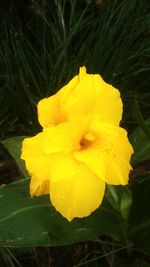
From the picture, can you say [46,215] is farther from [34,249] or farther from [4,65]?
[4,65]

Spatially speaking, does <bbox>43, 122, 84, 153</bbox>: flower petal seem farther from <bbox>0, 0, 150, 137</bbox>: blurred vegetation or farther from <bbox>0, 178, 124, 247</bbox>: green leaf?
<bbox>0, 0, 150, 137</bbox>: blurred vegetation

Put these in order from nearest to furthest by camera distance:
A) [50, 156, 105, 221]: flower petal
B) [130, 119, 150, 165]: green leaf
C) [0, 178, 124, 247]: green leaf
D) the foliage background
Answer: [50, 156, 105, 221]: flower petal < [0, 178, 124, 247]: green leaf < [130, 119, 150, 165]: green leaf < the foliage background

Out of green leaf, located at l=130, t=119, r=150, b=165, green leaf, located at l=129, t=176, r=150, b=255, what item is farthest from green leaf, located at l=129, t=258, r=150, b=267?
green leaf, located at l=130, t=119, r=150, b=165

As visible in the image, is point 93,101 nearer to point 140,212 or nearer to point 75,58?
point 140,212

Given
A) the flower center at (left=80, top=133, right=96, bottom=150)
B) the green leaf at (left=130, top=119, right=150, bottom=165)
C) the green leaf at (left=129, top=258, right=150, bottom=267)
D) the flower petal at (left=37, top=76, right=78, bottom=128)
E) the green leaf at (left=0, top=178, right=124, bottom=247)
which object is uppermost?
the flower petal at (left=37, top=76, right=78, bottom=128)

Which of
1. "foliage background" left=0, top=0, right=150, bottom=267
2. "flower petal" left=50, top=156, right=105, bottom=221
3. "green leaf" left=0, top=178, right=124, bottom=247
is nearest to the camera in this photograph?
"flower petal" left=50, top=156, right=105, bottom=221

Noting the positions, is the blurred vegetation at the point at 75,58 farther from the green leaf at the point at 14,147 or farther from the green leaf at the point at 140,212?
the green leaf at the point at 140,212

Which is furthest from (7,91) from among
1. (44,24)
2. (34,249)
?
(34,249)

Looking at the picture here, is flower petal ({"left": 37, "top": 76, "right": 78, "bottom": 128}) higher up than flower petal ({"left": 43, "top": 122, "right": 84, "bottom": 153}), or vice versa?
flower petal ({"left": 37, "top": 76, "right": 78, "bottom": 128})
